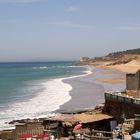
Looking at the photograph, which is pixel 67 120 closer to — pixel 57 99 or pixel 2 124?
pixel 2 124

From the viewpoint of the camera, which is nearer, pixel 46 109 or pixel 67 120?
pixel 67 120

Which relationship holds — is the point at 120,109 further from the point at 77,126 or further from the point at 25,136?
the point at 25,136

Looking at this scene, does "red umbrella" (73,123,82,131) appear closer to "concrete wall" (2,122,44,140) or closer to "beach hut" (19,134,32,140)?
"concrete wall" (2,122,44,140)

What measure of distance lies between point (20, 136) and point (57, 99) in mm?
28892

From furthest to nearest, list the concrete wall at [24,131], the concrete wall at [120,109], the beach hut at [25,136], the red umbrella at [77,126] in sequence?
the concrete wall at [120,109], the red umbrella at [77,126], the concrete wall at [24,131], the beach hut at [25,136]

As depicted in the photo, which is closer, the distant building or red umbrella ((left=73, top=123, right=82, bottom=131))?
red umbrella ((left=73, top=123, right=82, bottom=131))

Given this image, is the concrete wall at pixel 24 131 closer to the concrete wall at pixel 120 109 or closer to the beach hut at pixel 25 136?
the beach hut at pixel 25 136

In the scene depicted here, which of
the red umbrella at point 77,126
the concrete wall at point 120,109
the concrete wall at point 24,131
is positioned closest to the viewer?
the concrete wall at point 24,131

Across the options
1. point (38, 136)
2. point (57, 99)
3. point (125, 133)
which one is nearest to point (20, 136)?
point (38, 136)

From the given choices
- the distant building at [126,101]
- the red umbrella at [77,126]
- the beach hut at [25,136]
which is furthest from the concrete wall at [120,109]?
the beach hut at [25,136]

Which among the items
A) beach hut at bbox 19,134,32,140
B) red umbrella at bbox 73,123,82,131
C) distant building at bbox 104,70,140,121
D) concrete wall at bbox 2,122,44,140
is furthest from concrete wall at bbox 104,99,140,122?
beach hut at bbox 19,134,32,140

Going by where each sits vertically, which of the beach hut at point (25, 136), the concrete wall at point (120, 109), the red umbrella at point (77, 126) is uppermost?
the concrete wall at point (120, 109)

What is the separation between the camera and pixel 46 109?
135ft

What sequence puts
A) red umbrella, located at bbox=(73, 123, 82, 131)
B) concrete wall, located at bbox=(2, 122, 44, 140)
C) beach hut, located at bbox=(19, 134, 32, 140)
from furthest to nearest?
red umbrella, located at bbox=(73, 123, 82, 131) → concrete wall, located at bbox=(2, 122, 44, 140) → beach hut, located at bbox=(19, 134, 32, 140)
